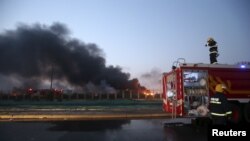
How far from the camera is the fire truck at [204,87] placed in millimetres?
12486

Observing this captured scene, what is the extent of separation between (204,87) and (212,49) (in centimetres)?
407

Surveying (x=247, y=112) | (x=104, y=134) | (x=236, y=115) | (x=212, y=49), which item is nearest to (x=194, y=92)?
(x=236, y=115)

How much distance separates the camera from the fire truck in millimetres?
12486

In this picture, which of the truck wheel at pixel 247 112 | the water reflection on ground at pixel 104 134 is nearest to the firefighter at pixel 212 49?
the truck wheel at pixel 247 112

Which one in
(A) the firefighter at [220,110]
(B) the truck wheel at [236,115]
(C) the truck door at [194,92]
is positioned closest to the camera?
(A) the firefighter at [220,110]

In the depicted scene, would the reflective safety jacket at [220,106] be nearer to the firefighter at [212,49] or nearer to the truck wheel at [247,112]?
the truck wheel at [247,112]

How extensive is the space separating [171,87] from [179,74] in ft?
4.48

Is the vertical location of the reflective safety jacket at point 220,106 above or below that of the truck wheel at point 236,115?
above

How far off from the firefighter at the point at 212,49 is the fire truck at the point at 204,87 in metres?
2.40

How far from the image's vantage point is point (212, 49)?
635 inches

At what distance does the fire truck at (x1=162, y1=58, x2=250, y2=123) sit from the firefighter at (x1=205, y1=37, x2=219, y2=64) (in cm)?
240

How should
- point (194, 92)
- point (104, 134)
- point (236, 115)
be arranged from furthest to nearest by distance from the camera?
1. point (194, 92)
2. point (236, 115)
3. point (104, 134)

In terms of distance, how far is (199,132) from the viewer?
11047mm

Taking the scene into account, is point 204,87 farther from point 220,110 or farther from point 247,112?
point 220,110
